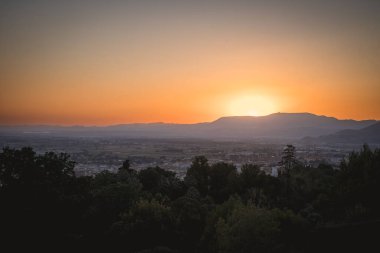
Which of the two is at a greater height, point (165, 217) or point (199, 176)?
point (199, 176)

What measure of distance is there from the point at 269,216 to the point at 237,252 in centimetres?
335

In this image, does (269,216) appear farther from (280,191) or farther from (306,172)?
(306,172)

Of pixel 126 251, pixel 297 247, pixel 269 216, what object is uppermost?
pixel 269 216

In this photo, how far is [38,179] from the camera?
87.9ft

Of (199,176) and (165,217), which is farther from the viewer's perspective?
(199,176)

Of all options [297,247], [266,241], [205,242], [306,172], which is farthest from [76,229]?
[306,172]

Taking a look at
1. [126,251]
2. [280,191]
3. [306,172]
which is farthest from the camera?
[306,172]

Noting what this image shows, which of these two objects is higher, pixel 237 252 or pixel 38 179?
pixel 38 179

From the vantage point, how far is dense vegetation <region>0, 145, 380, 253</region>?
2022 cm

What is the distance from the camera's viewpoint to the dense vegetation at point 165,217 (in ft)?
66.3

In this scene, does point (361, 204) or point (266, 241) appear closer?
point (266, 241)

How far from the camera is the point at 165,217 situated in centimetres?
2672

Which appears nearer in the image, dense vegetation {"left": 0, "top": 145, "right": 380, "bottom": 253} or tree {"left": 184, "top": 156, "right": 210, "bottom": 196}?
dense vegetation {"left": 0, "top": 145, "right": 380, "bottom": 253}

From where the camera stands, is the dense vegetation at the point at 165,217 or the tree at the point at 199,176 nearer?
the dense vegetation at the point at 165,217
